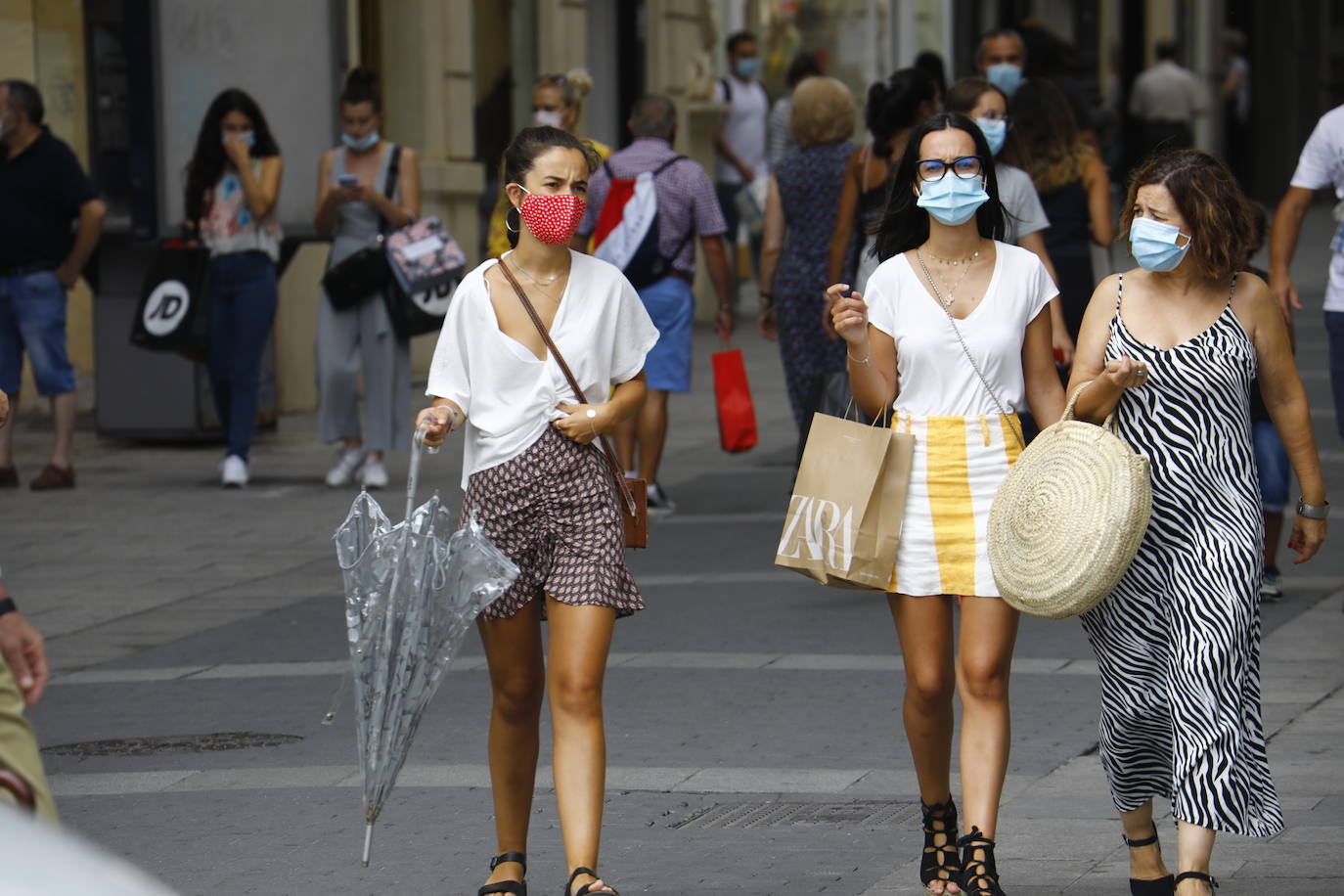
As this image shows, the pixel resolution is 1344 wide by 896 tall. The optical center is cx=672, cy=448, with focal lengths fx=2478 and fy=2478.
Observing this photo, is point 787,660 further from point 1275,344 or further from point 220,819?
point 1275,344

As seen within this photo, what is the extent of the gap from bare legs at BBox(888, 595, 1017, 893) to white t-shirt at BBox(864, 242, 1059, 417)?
43cm

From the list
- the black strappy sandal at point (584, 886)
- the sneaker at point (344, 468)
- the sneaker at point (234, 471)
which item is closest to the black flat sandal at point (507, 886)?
the black strappy sandal at point (584, 886)

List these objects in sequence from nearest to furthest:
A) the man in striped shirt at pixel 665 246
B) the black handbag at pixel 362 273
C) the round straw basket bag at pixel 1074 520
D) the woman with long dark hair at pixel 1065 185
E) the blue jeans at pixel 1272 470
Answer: the round straw basket bag at pixel 1074 520, the blue jeans at pixel 1272 470, the woman with long dark hair at pixel 1065 185, the man in striped shirt at pixel 665 246, the black handbag at pixel 362 273

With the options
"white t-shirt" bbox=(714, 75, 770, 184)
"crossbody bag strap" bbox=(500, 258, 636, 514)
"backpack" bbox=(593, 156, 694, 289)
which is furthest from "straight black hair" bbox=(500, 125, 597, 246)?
"white t-shirt" bbox=(714, 75, 770, 184)

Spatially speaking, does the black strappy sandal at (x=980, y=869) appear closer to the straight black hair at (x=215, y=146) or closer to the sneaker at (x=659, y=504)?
the sneaker at (x=659, y=504)

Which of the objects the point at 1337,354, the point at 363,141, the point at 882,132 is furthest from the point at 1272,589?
the point at 363,141

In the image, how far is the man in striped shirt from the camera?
35.2 ft

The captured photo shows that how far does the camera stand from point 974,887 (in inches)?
198

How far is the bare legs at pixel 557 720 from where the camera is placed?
504 cm

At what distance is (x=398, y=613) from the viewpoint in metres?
4.84

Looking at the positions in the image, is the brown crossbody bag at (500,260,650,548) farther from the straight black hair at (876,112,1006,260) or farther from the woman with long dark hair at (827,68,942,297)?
the woman with long dark hair at (827,68,942,297)

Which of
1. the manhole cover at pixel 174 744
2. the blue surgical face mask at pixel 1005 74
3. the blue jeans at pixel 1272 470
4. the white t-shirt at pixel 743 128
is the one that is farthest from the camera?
the white t-shirt at pixel 743 128

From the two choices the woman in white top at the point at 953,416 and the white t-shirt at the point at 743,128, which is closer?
the woman in white top at the point at 953,416

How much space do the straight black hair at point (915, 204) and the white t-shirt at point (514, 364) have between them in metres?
0.71
